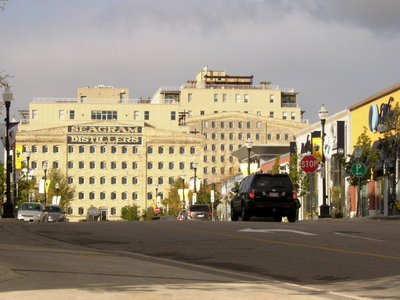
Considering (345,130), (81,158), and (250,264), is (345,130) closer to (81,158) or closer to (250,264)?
(250,264)

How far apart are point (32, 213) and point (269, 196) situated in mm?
18318

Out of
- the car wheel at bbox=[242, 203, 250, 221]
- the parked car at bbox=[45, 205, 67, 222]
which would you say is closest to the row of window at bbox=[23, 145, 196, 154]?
the parked car at bbox=[45, 205, 67, 222]

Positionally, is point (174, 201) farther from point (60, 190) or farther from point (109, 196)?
point (109, 196)

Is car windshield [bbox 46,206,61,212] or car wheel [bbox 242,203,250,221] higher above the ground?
car windshield [bbox 46,206,61,212]

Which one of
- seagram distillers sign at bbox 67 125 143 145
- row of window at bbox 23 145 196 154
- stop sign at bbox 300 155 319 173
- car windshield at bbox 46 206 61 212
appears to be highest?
seagram distillers sign at bbox 67 125 143 145

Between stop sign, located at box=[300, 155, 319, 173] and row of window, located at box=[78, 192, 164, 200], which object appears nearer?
stop sign, located at box=[300, 155, 319, 173]

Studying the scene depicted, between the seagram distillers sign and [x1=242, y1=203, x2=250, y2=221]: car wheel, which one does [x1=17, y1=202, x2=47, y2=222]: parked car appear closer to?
[x1=242, y1=203, x2=250, y2=221]: car wheel

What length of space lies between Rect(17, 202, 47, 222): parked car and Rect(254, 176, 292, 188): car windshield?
57.4 ft

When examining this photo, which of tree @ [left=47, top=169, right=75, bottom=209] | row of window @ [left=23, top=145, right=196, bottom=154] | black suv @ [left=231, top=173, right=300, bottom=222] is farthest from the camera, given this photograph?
row of window @ [left=23, top=145, right=196, bottom=154]

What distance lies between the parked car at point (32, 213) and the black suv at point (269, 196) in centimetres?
1684

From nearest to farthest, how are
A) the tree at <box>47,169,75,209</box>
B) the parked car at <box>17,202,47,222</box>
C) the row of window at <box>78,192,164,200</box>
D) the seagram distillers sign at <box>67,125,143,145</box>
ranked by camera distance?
1. the parked car at <box>17,202,47,222</box>
2. the tree at <box>47,169,75,209</box>
3. the seagram distillers sign at <box>67,125,143,145</box>
4. the row of window at <box>78,192,164,200</box>

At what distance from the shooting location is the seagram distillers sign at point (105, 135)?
624ft

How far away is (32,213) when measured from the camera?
5159cm

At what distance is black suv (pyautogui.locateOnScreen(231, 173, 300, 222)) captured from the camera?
37375 mm
